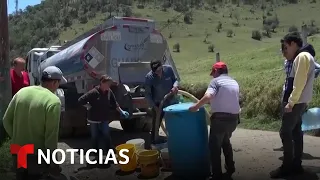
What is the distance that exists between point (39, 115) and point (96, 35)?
5.65 m

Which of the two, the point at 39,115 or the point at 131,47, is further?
the point at 131,47

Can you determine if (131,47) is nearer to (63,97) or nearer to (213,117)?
(63,97)

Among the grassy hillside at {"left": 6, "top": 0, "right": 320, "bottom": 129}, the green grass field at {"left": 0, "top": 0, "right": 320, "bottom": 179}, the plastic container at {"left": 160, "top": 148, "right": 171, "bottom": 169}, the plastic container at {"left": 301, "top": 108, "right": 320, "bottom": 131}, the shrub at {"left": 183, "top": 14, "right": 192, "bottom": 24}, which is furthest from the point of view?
the shrub at {"left": 183, "top": 14, "right": 192, "bottom": 24}

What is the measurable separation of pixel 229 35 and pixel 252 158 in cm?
4891

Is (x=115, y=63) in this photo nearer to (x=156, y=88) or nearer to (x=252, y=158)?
(x=156, y=88)

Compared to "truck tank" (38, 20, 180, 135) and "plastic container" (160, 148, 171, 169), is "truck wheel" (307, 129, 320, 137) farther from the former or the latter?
"plastic container" (160, 148, 171, 169)

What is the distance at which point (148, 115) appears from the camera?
9797 millimetres

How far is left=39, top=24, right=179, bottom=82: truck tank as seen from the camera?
362 inches

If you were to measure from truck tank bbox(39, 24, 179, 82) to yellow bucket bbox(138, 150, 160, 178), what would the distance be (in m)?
3.28

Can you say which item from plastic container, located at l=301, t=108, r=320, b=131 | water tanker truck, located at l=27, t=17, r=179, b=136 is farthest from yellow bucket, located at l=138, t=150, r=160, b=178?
plastic container, located at l=301, t=108, r=320, b=131

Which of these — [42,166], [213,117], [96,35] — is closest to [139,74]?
[96,35]

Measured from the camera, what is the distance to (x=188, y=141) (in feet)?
19.8

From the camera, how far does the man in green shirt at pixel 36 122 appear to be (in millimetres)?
3795

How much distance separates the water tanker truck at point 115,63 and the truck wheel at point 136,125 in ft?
2.49
